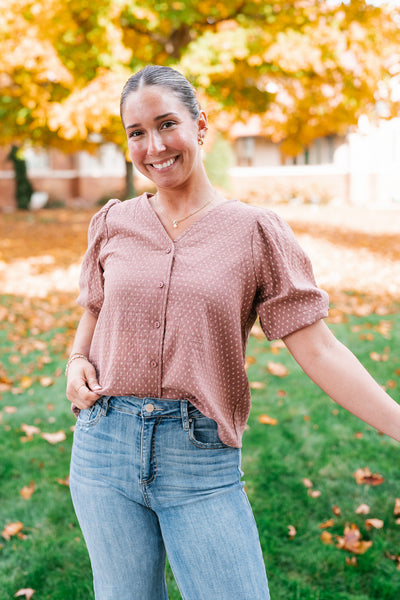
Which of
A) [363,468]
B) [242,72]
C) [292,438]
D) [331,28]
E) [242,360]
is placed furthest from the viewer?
[242,72]

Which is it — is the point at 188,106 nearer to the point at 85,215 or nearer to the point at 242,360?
the point at 242,360

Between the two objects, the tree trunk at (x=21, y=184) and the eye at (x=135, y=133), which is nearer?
the eye at (x=135, y=133)

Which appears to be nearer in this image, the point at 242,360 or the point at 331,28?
the point at 242,360

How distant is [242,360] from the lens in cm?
183

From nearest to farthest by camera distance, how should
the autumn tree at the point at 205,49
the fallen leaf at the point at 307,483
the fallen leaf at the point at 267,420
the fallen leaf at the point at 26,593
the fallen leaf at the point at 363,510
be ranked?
the fallen leaf at the point at 26,593
the fallen leaf at the point at 363,510
the fallen leaf at the point at 307,483
the fallen leaf at the point at 267,420
the autumn tree at the point at 205,49

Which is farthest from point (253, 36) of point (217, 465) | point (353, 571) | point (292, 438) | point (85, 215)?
point (85, 215)

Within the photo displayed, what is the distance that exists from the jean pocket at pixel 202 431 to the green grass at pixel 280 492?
167cm

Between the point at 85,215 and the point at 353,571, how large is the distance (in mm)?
22161

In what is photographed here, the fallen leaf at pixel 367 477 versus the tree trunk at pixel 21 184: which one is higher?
the tree trunk at pixel 21 184

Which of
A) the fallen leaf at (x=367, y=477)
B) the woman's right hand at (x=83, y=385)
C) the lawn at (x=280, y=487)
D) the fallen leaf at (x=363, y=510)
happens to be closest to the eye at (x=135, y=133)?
the woman's right hand at (x=83, y=385)

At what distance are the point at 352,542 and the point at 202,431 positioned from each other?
206 cm

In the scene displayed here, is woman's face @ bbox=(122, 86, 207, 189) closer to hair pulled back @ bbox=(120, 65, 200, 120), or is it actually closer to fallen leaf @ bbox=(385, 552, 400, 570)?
hair pulled back @ bbox=(120, 65, 200, 120)

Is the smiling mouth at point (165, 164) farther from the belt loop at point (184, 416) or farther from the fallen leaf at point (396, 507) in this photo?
the fallen leaf at point (396, 507)

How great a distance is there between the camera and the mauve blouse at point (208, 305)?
1725mm
